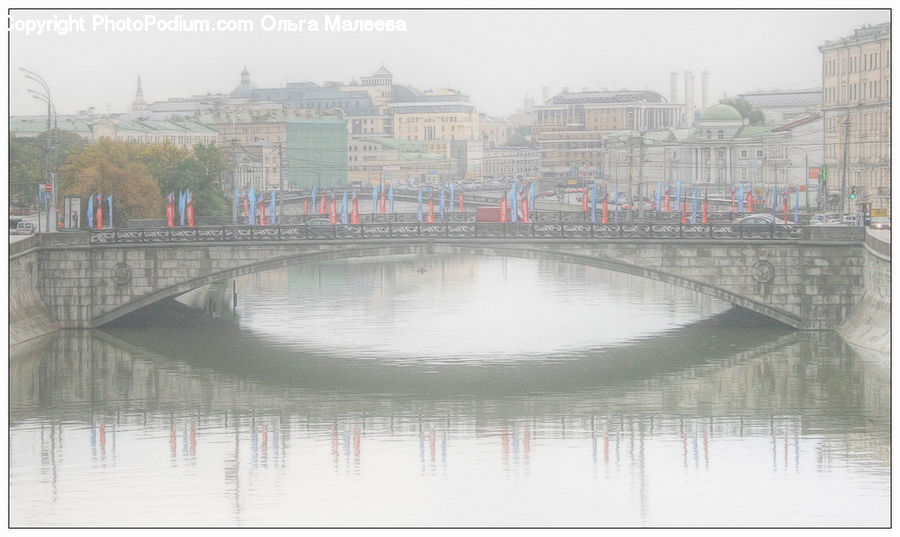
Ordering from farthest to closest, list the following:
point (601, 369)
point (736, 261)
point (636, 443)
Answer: point (736, 261)
point (601, 369)
point (636, 443)

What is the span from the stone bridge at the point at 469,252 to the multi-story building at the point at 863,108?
27019 mm

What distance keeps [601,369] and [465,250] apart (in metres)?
10.6

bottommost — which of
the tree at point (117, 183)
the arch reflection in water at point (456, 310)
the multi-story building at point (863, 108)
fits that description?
the arch reflection in water at point (456, 310)

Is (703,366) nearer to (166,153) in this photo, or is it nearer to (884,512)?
(884,512)

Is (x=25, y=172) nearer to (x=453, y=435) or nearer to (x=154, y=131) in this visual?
(x=453, y=435)

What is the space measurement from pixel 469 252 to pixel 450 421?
19.2 metres

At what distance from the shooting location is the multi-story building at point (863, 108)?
95688mm

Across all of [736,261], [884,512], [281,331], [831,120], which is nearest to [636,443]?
[884,512]

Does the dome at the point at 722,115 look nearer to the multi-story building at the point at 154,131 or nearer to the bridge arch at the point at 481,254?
the multi-story building at the point at 154,131

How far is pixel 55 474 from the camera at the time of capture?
43.2 metres

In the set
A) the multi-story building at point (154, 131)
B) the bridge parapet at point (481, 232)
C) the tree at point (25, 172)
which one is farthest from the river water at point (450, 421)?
the multi-story building at point (154, 131)

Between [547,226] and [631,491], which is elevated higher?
[547,226]

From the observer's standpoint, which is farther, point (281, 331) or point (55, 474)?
point (281, 331)

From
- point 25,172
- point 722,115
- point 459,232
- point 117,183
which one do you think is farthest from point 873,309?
point 722,115
